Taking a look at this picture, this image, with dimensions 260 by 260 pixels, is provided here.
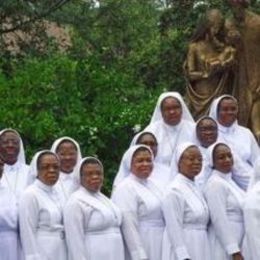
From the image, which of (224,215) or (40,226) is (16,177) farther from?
(224,215)

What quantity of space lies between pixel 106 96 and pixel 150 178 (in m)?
7.53

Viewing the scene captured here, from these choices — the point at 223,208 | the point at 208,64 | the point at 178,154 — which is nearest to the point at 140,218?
the point at 178,154

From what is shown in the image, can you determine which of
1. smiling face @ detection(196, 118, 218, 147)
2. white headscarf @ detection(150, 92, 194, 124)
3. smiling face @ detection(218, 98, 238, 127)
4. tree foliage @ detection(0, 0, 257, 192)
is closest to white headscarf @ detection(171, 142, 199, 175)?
smiling face @ detection(196, 118, 218, 147)

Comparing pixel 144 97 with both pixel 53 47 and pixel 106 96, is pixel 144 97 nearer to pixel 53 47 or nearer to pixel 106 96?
pixel 106 96

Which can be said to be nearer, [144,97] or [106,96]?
[106,96]

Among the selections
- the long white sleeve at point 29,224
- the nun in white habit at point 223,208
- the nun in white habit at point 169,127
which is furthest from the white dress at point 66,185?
the nun in white habit at point 169,127

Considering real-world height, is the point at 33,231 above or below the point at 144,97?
below

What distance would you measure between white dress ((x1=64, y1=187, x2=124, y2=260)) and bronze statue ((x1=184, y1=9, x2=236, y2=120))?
146 inches

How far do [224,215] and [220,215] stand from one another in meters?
0.04

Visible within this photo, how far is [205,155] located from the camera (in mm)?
11969

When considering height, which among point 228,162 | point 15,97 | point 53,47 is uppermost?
point 53,47

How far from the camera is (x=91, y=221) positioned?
11055 millimetres

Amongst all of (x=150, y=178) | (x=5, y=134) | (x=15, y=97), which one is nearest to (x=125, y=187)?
(x=150, y=178)

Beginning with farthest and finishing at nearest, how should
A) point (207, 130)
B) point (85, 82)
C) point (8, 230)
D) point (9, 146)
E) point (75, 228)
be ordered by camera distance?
point (85, 82), point (207, 130), point (9, 146), point (8, 230), point (75, 228)
